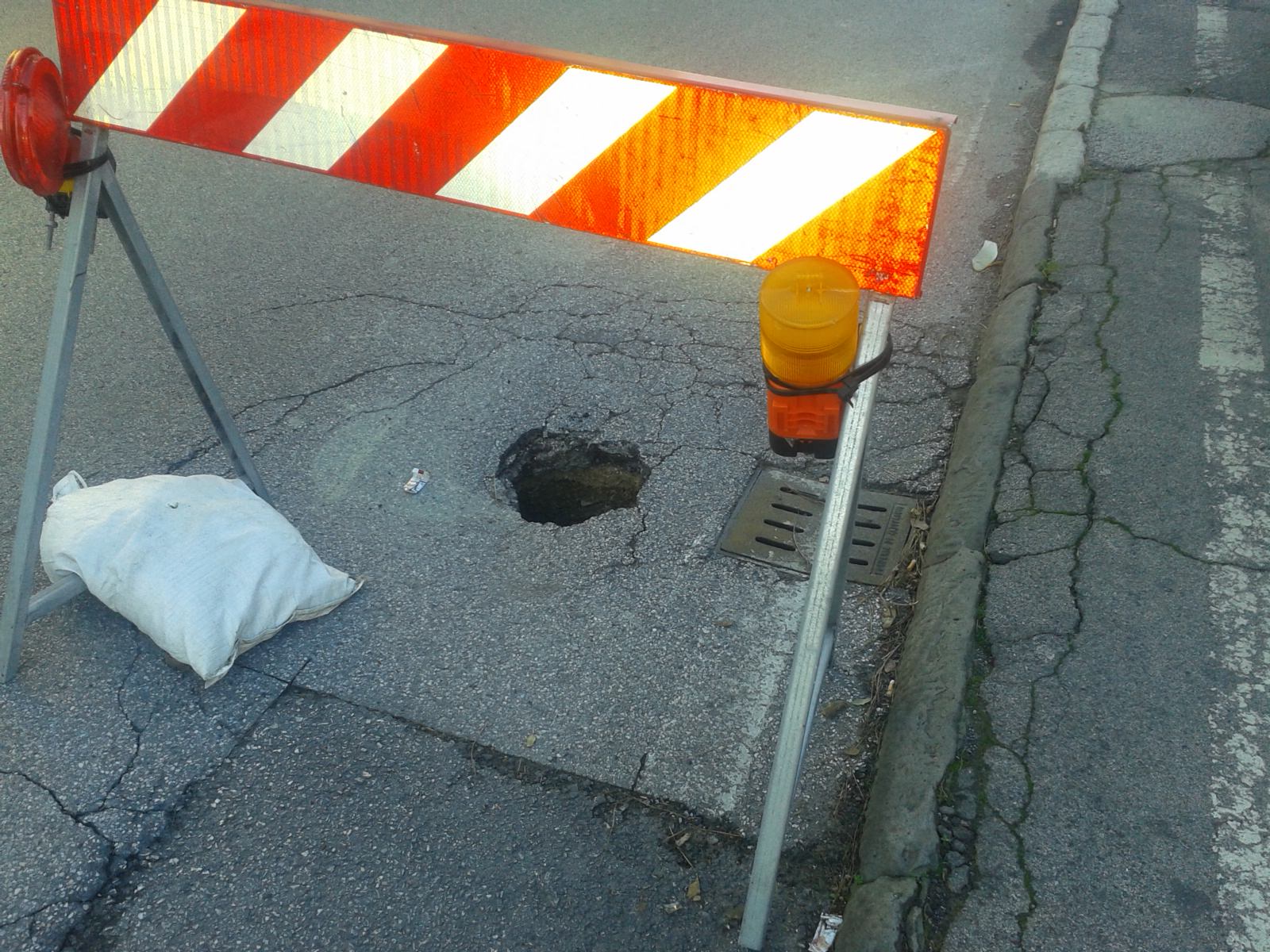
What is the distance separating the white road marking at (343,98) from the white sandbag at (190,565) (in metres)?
1.09

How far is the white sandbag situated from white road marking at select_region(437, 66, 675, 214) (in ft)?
4.04

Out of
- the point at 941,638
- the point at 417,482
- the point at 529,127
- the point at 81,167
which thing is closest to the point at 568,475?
the point at 417,482

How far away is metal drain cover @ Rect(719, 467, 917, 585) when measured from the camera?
339 cm

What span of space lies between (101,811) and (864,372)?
222cm

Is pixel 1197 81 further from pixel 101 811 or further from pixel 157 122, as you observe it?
pixel 101 811

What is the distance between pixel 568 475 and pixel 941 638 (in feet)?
4.97

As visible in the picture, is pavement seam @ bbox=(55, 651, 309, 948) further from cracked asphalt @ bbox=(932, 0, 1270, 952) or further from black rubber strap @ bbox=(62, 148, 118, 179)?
cracked asphalt @ bbox=(932, 0, 1270, 952)

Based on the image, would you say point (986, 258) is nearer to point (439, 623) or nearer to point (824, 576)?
point (439, 623)

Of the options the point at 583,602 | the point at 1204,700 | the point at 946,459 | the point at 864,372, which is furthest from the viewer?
the point at 946,459

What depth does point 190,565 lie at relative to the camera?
3.01 metres

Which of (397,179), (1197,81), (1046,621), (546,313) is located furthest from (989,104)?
(397,179)

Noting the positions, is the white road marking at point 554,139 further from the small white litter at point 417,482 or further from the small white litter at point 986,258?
the small white litter at point 986,258

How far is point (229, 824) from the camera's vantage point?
2.66m

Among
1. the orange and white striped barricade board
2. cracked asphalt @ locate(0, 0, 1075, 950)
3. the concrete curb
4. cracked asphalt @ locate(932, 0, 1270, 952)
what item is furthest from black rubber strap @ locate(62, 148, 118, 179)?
cracked asphalt @ locate(932, 0, 1270, 952)
